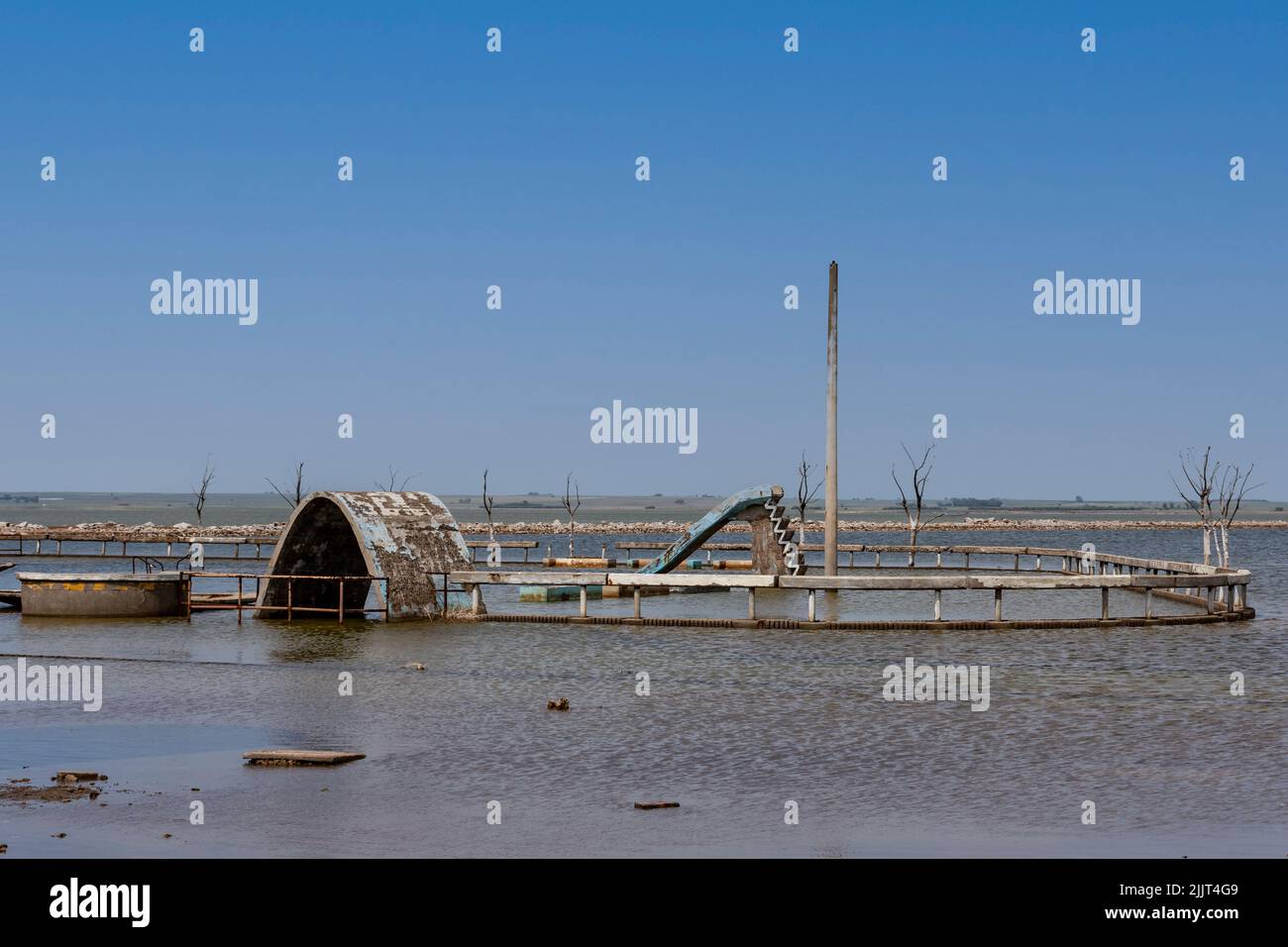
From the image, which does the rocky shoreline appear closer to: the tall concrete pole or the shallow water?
the tall concrete pole

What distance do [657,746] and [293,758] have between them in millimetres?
3735

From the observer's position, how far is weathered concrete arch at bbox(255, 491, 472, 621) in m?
30.1

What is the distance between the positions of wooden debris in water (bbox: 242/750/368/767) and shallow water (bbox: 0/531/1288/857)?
0.23 meters

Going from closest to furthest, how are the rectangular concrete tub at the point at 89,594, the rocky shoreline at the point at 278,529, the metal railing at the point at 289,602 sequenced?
the metal railing at the point at 289,602
the rectangular concrete tub at the point at 89,594
the rocky shoreline at the point at 278,529

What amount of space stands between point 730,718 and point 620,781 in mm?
4492

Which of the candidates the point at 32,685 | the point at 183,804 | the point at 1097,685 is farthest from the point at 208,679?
the point at 1097,685

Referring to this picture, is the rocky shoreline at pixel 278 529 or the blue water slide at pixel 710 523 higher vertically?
the blue water slide at pixel 710 523

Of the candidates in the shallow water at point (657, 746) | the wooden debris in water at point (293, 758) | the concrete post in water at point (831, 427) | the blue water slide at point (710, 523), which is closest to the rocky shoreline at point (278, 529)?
the blue water slide at point (710, 523)
